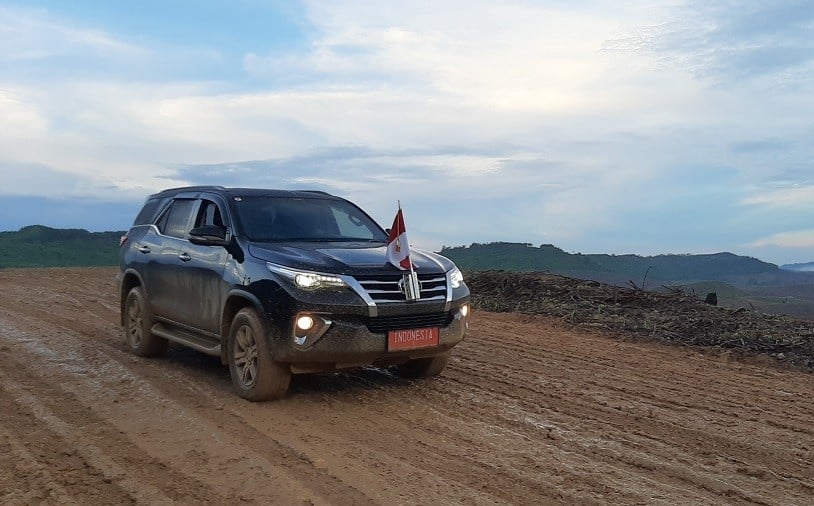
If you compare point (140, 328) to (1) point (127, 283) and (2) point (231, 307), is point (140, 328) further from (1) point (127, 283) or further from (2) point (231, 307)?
(2) point (231, 307)

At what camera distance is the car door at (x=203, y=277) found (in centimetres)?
696

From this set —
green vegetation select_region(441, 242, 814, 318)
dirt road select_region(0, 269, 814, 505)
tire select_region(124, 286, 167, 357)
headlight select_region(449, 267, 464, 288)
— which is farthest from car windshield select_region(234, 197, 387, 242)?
green vegetation select_region(441, 242, 814, 318)

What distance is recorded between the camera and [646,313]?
11969mm

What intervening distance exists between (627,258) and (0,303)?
19.0 metres

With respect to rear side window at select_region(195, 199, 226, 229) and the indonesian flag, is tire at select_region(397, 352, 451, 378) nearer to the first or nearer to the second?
the indonesian flag

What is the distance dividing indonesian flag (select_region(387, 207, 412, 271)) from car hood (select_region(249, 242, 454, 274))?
8 centimetres

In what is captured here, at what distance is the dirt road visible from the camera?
4457 millimetres

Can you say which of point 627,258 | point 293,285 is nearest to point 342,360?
point 293,285

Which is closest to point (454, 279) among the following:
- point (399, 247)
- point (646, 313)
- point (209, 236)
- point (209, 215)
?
point (399, 247)

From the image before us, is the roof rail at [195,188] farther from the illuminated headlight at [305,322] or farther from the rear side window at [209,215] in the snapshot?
the illuminated headlight at [305,322]

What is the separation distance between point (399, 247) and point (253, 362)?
1.60 meters

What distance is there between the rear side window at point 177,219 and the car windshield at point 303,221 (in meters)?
0.92

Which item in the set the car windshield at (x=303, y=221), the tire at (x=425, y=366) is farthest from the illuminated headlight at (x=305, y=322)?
the tire at (x=425, y=366)

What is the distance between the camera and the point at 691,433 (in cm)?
566
